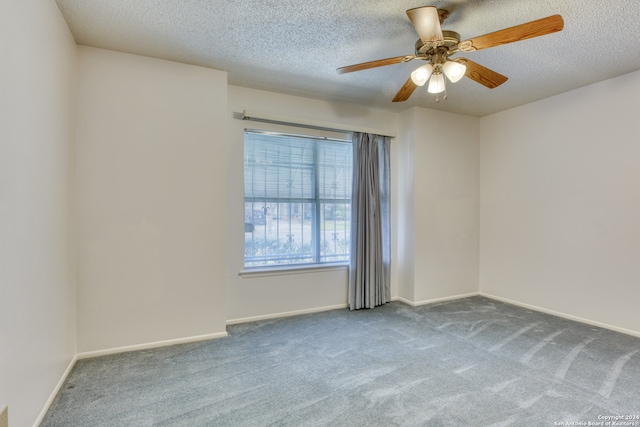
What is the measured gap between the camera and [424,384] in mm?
2172

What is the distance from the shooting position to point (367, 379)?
223 cm

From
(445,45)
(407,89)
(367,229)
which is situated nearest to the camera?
(445,45)

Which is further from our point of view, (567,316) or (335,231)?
(335,231)

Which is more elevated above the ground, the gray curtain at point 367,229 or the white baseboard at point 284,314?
the gray curtain at point 367,229

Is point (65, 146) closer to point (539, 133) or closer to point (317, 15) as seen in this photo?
point (317, 15)

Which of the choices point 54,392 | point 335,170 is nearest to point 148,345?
point 54,392

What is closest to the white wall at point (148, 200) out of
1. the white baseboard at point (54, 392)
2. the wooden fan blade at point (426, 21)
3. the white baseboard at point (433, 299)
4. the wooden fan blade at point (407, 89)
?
the white baseboard at point (54, 392)

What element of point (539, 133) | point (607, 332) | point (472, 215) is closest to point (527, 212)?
point (472, 215)

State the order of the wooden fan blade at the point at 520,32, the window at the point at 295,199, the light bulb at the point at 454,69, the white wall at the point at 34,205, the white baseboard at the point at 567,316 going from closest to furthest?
the white wall at the point at 34,205 < the wooden fan blade at the point at 520,32 < the light bulb at the point at 454,69 < the white baseboard at the point at 567,316 < the window at the point at 295,199

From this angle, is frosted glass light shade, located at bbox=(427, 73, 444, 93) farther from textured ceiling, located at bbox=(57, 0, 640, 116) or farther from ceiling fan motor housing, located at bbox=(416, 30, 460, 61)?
textured ceiling, located at bbox=(57, 0, 640, 116)

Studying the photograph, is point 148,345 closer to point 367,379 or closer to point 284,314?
point 284,314

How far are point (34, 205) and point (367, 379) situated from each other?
2.32 m

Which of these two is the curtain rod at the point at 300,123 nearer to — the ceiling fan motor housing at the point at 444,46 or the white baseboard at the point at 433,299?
the ceiling fan motor housing at the point at 444,46

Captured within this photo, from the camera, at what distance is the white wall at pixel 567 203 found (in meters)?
3.08
